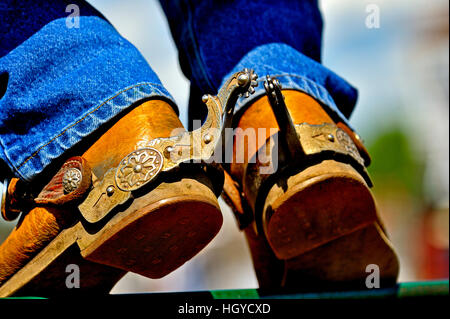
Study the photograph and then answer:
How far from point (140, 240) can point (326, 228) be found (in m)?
0.29

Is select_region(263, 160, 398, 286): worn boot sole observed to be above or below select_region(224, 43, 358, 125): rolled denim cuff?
below

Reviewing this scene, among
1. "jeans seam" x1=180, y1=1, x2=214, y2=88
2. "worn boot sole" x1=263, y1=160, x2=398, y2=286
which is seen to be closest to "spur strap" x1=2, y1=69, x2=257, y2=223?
"worn boot sole" x1=263, y1=160, x2=398, y2=286

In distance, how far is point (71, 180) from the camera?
27.5 inches

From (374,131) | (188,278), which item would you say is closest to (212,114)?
(188,278)

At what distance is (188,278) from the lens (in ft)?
21.2

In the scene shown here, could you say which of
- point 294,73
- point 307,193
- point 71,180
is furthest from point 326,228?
point 71,180

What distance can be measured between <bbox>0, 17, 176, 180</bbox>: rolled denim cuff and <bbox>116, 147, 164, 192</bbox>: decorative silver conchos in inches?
3.4

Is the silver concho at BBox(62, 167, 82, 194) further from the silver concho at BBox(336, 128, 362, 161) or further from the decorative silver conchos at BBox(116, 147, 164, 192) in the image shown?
the silver concho at BBox(336, 128, 362, 161)

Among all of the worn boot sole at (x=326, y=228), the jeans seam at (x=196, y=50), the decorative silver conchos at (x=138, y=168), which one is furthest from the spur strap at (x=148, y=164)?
the jeans seam at (x=196, y=50)

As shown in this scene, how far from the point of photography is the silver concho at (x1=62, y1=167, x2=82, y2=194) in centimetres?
70

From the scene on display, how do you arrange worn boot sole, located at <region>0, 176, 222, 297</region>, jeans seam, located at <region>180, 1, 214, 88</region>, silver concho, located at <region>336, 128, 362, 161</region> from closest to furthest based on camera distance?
worn boot sole, located at <region>0, 176, 222, 297</region> < silver concho, located at <region>336, 128, 362, 161</region> < jeans seam, located at <region>180, 1, 214, 88</region>

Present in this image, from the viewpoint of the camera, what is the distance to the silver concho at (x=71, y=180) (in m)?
0.70

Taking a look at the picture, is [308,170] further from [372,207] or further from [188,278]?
[188,278]

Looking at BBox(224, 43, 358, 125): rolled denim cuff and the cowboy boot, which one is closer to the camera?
the cowboy boot
